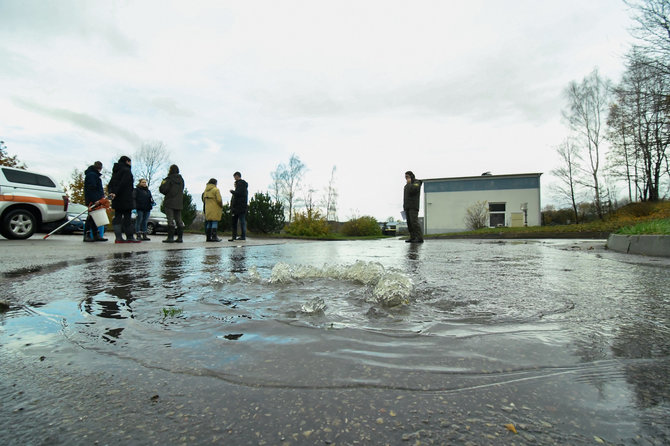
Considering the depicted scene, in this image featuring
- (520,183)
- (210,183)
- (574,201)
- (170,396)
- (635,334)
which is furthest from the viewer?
(520,183)

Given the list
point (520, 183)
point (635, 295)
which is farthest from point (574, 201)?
point (635, 295)

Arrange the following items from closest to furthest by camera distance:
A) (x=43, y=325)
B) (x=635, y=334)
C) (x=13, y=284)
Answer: (x=635, y=334), (x=43, y=325), (x=13, y=284)

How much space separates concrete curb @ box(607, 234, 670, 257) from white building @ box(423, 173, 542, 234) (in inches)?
1124

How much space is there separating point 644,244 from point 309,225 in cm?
1786

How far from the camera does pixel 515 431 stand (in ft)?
2.91

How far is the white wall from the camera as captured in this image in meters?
34.6

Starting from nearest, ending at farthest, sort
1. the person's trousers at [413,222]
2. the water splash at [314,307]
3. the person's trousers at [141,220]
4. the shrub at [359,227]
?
the water splash at [314,307] → the person's trousers at [413,222] → the person's trousers at [141,220] → the shrub at [359,227]

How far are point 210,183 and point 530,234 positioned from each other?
14078 millimetres

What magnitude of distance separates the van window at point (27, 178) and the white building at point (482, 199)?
3326 centimetres

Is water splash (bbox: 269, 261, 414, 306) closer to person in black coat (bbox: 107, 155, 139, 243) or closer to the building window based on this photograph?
person in black coat (bbox: 107, 155, 139, 243)

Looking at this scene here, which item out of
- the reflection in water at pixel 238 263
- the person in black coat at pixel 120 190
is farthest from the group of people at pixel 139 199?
the reflection in water at pixel 238 263

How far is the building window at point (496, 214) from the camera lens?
3566 cm

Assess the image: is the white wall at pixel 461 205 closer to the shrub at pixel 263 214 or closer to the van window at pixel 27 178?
the shrub at pixel 263 214

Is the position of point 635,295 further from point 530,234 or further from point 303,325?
point 530,234
